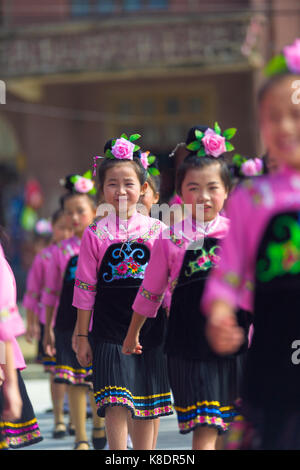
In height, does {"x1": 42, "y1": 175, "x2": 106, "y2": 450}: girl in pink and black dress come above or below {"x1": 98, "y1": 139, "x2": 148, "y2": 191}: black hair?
below

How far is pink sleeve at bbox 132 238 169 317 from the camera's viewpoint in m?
4.06

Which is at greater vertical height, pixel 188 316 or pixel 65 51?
pixel 65 51

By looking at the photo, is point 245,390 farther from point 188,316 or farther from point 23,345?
point 23,345

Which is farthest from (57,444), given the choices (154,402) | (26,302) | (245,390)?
(245,390)

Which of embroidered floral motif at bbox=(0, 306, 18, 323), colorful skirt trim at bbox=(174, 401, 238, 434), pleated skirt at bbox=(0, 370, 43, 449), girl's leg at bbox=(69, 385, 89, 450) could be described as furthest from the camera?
girl's leg at bbox=(69, 385, 89, 450)

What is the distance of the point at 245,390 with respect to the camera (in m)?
3.03

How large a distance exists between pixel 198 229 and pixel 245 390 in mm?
1267

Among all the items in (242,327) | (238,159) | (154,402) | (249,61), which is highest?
(249,61)

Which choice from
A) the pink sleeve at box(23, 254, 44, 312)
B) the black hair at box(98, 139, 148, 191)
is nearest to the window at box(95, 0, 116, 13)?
the pink sleeve at box(23, 254, 44, 312)

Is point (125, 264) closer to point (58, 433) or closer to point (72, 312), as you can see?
point (72, 312)

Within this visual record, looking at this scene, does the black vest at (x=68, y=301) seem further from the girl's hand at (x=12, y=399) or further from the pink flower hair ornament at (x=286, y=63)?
the pink flower hair ornament at (x=286, y=63)

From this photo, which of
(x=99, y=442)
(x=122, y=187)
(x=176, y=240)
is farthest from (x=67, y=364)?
(x=176, y=240)

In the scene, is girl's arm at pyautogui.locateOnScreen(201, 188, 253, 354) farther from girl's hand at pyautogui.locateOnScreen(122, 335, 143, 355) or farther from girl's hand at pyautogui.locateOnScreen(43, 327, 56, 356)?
girl's hand at pyautogui.locateOnScreen(43, 327, 56, 356)

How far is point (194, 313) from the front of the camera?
4.00m
